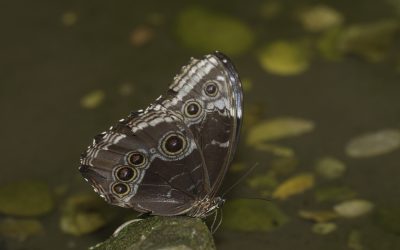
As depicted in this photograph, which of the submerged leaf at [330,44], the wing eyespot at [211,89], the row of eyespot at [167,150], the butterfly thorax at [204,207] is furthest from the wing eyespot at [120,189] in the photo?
the submerged leaf at [330,44]

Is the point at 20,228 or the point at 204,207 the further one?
the point at 20,228

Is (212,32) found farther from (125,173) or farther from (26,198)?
(125,173)

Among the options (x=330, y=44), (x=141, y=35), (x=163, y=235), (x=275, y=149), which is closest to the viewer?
(x=163, y=235)

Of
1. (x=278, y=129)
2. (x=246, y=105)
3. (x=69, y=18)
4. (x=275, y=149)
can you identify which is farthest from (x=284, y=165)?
(x=69, y=18)

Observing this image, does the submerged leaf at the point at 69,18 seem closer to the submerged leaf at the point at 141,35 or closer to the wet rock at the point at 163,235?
the submerged leaf at the point at 141,35

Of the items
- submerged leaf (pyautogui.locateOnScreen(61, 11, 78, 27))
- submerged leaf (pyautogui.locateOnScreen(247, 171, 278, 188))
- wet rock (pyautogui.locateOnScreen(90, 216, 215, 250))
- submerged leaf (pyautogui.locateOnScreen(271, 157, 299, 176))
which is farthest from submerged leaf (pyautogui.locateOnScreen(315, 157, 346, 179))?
submerged leaf (pyautogui.locateOnScreen(61, 11, 78, 27))

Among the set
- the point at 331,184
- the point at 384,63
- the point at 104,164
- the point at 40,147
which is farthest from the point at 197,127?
the point at 384,63
